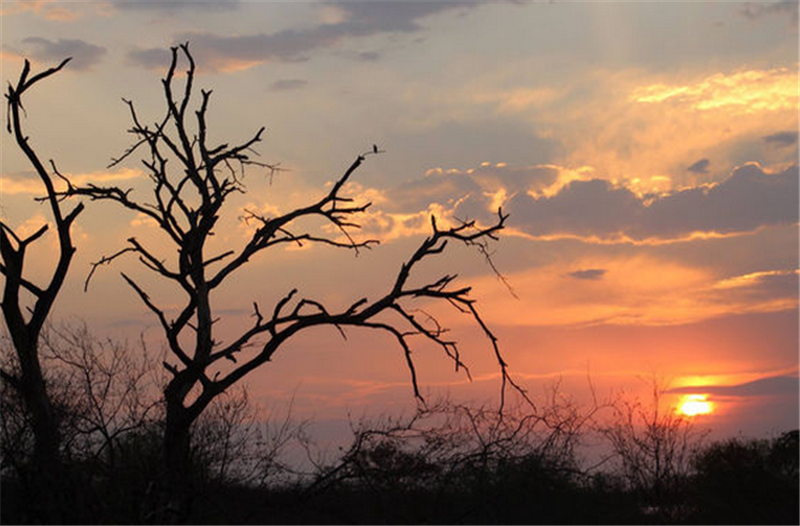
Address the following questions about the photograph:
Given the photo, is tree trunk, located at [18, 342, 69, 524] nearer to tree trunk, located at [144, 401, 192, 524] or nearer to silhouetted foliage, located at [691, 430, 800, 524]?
tree trunk, located at [144, 401, 192, 524]

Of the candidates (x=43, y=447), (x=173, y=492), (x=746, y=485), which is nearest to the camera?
(x=173, y=492)

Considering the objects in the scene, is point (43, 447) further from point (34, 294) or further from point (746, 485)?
point (746, 485)

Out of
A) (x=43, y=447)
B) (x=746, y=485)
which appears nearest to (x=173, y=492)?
(x=43, y=447)

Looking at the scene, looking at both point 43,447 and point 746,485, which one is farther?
point 746,485

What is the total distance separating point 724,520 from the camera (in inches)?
755

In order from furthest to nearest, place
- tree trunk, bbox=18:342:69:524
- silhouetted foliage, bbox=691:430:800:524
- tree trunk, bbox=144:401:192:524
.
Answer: silhouetted foliage, bbox=691:430:800:524
tree trunk, bbox=144:401:192:524
tree trunk, bbox=18:342:69:524

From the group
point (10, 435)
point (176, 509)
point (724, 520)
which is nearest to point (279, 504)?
point (176, 509)

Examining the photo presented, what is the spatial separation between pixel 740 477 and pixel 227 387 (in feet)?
32.5

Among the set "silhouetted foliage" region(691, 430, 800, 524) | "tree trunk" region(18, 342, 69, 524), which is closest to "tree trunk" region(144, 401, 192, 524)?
"tree trunk" region(18, 342, 69, 524)

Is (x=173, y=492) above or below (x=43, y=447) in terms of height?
below

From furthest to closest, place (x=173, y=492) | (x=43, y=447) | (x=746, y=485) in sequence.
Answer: (x=746, y=485)
(x=43, y=447)
(x=173, y=492)

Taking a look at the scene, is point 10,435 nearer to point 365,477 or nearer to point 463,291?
point 365,477

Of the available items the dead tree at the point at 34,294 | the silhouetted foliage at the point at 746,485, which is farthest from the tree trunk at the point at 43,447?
the silhouetted foliage at the point at 746,485

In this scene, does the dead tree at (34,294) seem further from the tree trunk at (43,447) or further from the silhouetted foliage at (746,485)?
the silhouetted foliage at (746,485)
